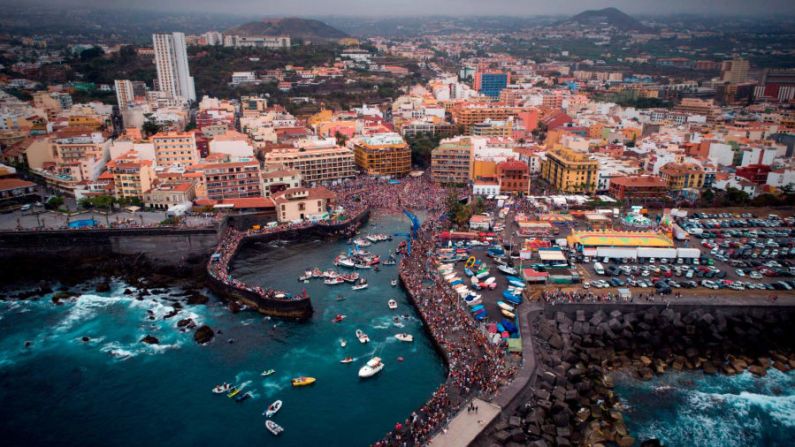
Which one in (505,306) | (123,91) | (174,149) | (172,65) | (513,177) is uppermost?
(172,65)

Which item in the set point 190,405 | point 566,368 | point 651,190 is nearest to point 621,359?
point 566,368

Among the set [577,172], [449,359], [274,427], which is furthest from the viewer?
[577,172]

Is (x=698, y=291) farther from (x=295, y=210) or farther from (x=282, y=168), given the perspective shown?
(x=282, y=168)

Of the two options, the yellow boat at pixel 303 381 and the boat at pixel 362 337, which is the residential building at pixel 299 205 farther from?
the yellow boat at pixel 303 381

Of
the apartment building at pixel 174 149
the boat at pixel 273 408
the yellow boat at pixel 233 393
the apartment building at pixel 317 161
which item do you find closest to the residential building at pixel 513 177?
the apartment building at pixel 317 161

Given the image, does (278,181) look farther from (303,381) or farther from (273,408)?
(273,408)

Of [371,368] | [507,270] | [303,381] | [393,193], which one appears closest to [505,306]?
[507,270]

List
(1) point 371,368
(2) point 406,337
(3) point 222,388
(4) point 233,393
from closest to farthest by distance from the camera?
(4) point 233,393, (3) point 222,388, (1) point 371,368, (2) point 406,337
